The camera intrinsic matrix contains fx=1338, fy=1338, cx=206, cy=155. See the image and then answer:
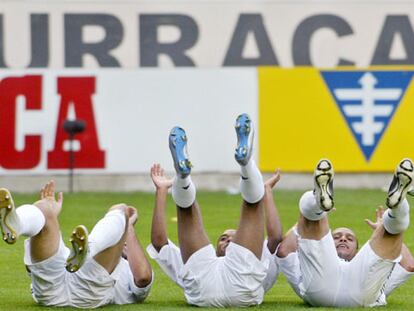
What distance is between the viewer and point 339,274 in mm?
8070

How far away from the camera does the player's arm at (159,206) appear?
8383 mm

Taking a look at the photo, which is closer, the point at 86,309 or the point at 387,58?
the point at 86,309

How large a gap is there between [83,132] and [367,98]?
368 cm

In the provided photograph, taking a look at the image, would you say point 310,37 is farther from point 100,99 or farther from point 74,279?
point 74,279

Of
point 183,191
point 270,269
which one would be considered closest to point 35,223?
point 183,191

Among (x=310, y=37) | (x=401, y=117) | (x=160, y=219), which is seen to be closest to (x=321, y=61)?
(x=310, y=37)

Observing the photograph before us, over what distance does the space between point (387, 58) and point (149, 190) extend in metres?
3.69

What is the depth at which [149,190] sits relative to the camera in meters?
17.4

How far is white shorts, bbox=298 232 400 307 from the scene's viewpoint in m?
7.98

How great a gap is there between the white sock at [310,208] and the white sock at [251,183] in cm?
30

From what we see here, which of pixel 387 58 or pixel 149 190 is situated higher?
pixel 387 58

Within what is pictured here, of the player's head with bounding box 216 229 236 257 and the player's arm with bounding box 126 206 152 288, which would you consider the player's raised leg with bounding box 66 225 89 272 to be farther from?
Result: the player's head with bounding box 216 229 236 257

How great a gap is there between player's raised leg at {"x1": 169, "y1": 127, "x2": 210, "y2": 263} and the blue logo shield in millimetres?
9285

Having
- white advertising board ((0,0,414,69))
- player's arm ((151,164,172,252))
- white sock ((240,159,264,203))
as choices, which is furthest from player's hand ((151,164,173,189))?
white advertising board ((0,0,414,69))
